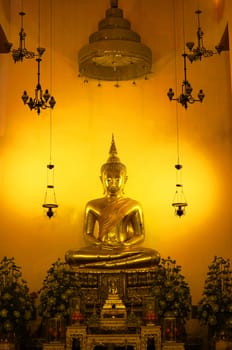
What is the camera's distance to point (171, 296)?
779cm

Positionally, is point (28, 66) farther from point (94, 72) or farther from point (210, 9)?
point (210, 9)

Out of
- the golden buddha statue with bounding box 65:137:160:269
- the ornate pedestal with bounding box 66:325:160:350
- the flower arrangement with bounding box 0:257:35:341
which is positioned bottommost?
the ornate pedestal with bounding box 66:325:160:350

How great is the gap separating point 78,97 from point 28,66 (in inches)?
29.8

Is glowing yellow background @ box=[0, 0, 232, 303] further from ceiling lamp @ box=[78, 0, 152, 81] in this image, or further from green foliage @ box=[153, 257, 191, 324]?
green foliage @ box=[153, 257, 191, 324]

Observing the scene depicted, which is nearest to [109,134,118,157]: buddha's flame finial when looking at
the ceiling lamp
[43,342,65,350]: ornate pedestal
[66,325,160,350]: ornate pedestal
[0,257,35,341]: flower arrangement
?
the ceiling lamp

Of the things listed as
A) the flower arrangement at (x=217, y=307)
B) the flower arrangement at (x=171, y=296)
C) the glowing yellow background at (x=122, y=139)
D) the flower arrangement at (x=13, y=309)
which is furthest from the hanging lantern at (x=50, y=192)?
the flower arrangement at (x=217, y=307)

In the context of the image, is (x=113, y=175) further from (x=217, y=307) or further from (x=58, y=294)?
(x=217, y=307)

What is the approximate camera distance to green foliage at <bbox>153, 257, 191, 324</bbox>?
307 inches

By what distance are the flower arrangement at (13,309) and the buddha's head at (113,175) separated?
5.61 ft

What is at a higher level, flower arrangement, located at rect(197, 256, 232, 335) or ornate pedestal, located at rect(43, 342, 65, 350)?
flower arrangement, located at rect(197, 256, 232, 335)

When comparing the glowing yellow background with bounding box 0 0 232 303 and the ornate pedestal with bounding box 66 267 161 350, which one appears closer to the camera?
the ornate pedestal with bounding box 66 267 161 350

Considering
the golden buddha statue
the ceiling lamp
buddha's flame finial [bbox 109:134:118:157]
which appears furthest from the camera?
buddha's flame finial [bbox 109:134:118:157]

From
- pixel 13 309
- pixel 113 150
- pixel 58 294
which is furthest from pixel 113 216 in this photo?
pixel 13 309

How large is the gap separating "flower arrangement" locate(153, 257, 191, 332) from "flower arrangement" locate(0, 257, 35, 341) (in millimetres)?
1371
